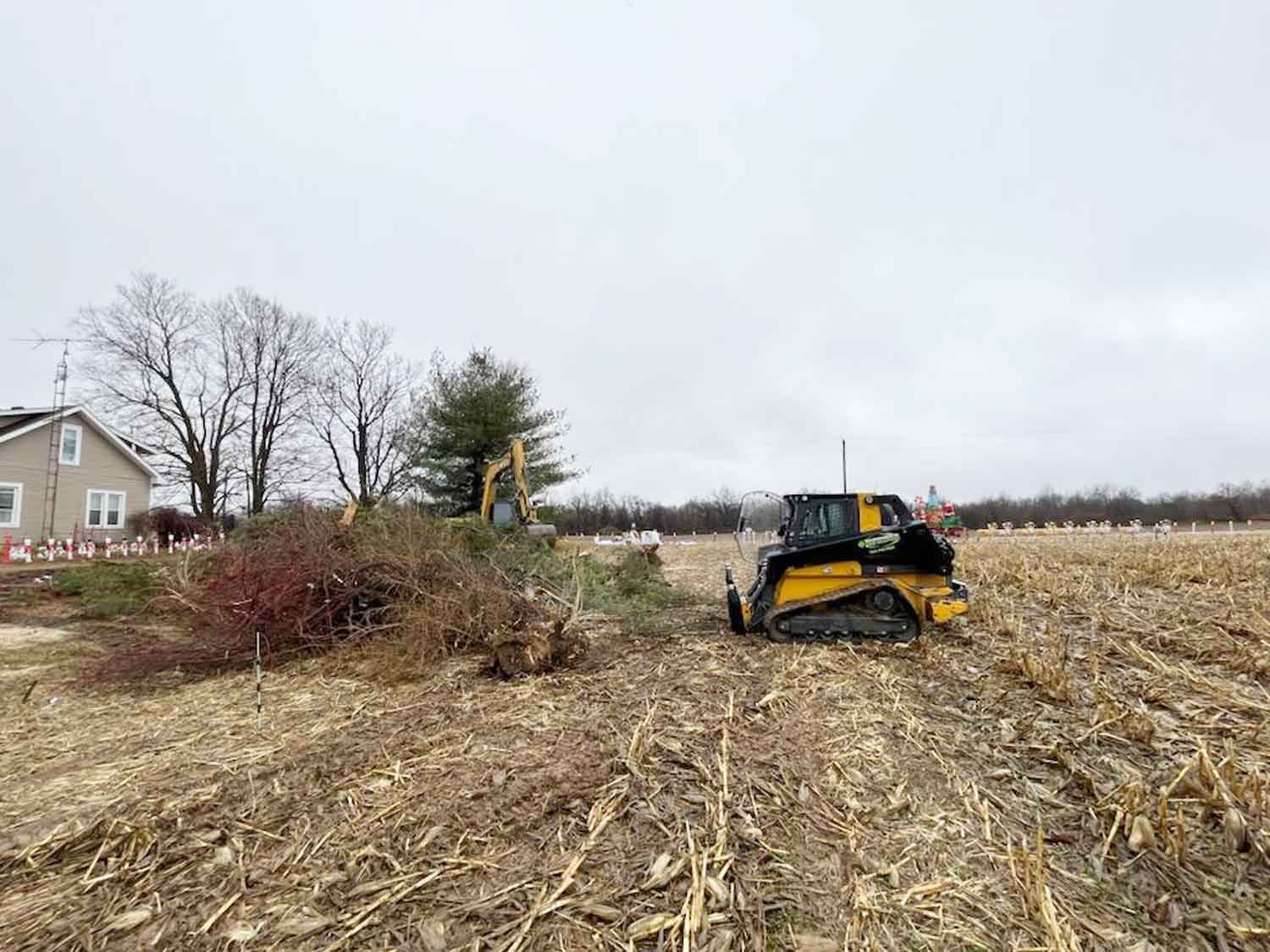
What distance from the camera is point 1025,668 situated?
4934 millimetres

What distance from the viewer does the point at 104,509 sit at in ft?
84.9

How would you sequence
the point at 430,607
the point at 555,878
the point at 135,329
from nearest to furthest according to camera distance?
the point at 555,878 → the point at 430,607 → the point at 135,329

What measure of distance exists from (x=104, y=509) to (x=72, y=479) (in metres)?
1.82

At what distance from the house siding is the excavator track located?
27308 millimetres

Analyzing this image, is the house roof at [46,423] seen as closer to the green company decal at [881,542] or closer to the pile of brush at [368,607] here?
the pile of brush at [368,607]

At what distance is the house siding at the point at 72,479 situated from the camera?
22.9 metres

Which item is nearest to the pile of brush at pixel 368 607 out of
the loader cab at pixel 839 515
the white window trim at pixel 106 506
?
the loader cab at pixel 839 515

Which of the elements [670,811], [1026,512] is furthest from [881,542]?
[1026,512]

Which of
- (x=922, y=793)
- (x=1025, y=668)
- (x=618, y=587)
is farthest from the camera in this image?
(x=618, y=587)

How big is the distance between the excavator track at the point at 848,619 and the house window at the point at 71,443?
94.3 ft

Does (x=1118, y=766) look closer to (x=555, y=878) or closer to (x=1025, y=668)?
(x=1025, y=668)

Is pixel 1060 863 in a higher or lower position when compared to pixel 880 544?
lower

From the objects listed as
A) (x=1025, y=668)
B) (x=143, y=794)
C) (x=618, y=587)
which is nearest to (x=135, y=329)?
(x=618, y=587)

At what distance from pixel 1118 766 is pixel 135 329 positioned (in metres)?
42.2
